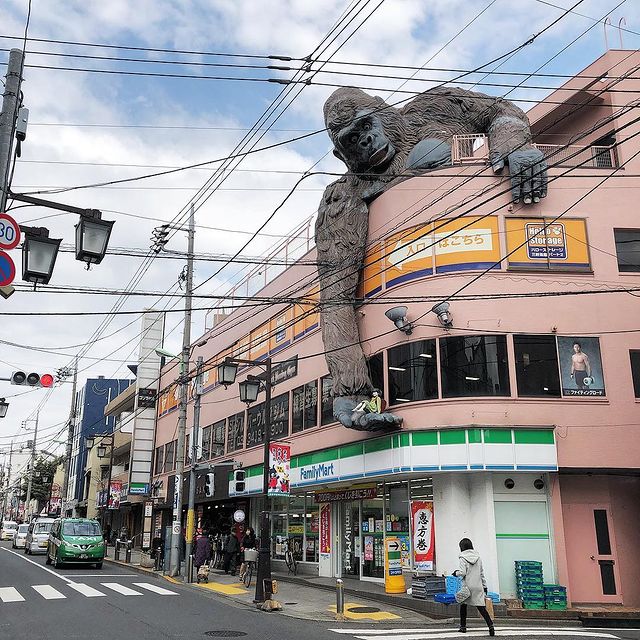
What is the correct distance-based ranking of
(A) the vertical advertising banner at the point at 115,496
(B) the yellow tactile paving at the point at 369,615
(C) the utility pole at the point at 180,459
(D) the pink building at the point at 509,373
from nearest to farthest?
1. (B) the yellow tactile paving at the point at 369,615
2. (D) the pink building at the point at 509,373
3. (C) the utility pole at the point at 180,459
4. (A) the vertical advertising banner at the point at 115,496

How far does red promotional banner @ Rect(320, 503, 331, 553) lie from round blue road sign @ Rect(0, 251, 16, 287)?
1691 cm

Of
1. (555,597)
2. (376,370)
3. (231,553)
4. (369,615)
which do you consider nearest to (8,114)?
(369,615)

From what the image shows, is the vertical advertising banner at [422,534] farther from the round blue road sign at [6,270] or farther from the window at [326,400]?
the round blue road sign at [6,270]

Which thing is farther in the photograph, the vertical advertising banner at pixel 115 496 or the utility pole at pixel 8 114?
the vertical advertising banner at pixel 115 496

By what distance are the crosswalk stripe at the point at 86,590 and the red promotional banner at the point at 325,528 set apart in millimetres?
7551

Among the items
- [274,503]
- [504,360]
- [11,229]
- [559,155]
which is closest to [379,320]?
[504,360]

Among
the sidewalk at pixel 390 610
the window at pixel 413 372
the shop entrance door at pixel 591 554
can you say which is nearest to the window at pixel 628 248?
the window at pixel 413 372

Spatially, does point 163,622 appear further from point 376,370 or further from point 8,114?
point 8,114

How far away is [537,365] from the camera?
17297 mm

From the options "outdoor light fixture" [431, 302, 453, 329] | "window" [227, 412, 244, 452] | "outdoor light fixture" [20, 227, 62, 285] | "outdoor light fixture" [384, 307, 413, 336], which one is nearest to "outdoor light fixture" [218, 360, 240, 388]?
"outdoor light fixture" [384, 307, 413, 336]

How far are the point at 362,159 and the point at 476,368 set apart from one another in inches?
299

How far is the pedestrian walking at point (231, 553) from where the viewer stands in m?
25.2

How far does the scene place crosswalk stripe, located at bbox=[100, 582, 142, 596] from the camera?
17.8m

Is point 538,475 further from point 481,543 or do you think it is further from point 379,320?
point 379,320
